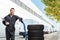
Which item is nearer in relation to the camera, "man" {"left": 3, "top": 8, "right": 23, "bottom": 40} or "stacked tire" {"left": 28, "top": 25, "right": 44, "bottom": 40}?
"stacked tire" {"left": 28, "top": 25, "right": 44, "bottom": 40}

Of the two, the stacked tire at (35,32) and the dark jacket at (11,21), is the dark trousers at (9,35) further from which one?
the stacked tire at (35,32)

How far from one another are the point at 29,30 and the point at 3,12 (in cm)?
2162

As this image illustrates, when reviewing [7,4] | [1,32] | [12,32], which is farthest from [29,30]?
[7,4]

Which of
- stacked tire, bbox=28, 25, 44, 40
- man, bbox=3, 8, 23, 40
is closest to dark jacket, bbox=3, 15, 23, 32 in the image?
man, bbox=3, 8, 23, 40

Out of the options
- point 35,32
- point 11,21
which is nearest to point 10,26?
point 11,21

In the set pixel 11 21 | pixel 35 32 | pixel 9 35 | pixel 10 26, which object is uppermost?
pixel 11 21

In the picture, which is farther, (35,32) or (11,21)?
(11,21)

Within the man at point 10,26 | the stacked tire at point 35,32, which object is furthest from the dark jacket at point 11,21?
the stacked tire at point 35,32

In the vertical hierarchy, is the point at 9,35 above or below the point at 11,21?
below

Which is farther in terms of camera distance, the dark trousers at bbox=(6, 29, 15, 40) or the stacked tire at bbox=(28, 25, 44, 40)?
the dark trousers at bbox=(6, 29, 15, 40)

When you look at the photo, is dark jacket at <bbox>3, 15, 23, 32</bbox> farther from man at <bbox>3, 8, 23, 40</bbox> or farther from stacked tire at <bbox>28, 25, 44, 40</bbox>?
stacked tire at <bbox>28, 25, 44, 40</bbox>

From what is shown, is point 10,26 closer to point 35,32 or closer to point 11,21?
point 11,21

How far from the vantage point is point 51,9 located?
2817cm

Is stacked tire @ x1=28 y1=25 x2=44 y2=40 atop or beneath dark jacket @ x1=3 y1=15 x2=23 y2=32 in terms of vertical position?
beneath
